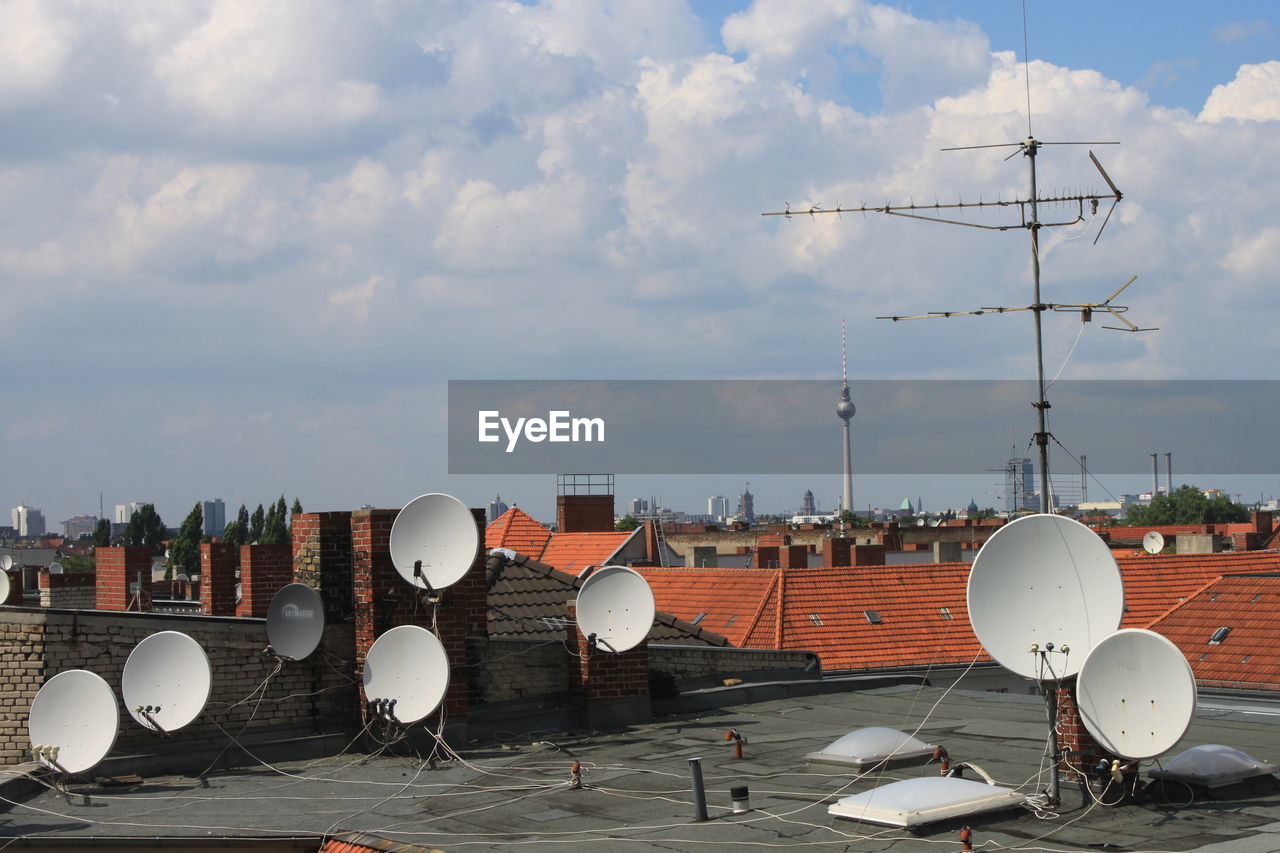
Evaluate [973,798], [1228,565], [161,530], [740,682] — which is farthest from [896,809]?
[161,530]

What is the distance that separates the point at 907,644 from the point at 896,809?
85.8 ft

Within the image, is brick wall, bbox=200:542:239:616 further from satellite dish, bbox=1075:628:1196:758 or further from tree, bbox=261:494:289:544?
tree, bbox=261:494:289:544

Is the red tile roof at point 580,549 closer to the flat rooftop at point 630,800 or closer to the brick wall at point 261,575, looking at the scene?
the brick wall at point 261,575

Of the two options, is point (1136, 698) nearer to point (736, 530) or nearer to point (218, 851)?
point (218, 851)

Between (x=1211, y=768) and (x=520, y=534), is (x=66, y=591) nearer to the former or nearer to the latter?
(x=520, y=534)

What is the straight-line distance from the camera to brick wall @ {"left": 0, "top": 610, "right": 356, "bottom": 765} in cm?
1452

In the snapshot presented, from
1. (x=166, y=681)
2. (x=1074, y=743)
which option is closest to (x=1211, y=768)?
(x=1074, y=743)

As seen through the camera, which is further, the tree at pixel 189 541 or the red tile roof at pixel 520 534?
the tree at pixel 189 541

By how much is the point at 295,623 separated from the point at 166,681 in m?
1.83

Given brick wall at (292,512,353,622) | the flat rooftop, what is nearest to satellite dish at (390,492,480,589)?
brick wall at (292,512,353,622)

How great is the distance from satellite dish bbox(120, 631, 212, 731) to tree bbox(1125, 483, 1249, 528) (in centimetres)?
15837

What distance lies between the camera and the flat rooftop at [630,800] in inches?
425

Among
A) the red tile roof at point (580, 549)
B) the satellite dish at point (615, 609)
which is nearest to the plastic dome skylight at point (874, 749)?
the satellite dish at point (615, 609)

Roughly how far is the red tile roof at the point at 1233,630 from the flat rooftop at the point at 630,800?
10.7m
